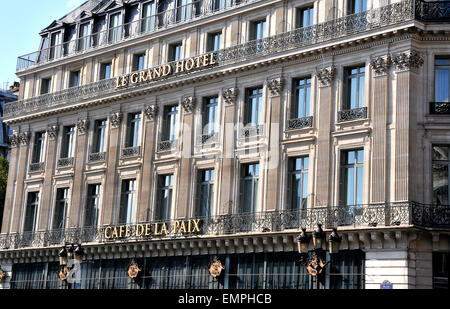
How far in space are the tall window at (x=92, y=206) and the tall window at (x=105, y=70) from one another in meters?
6.01

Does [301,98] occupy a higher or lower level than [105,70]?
lower

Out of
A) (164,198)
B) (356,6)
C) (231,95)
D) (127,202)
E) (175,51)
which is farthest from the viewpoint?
(175,51)

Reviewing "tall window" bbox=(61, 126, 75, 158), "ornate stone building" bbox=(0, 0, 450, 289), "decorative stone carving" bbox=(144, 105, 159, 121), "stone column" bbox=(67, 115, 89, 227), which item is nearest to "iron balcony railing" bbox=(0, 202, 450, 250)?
"ornate stone building" bbox=(0, 0, 450, 289)

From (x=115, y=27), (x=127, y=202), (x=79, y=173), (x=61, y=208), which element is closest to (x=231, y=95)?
(x=127, y=202)

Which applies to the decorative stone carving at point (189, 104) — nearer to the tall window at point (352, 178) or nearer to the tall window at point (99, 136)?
the tall window at point (99, 136)

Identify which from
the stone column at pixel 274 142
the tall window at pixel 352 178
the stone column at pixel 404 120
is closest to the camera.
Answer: the stone column at pixel 404 120

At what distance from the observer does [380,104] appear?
29547 mm

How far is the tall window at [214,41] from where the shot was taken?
3697cm

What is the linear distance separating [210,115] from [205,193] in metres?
3.67

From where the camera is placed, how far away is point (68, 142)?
4294cm

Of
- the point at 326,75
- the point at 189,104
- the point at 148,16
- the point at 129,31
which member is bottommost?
the point at 326,75

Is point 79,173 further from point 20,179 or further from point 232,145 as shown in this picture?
point 232,145

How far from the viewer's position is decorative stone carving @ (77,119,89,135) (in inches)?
1634

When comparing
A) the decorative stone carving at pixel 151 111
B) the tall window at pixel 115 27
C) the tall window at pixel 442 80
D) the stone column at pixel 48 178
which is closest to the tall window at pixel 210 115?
the decorative stone carving at pixel 151 111
